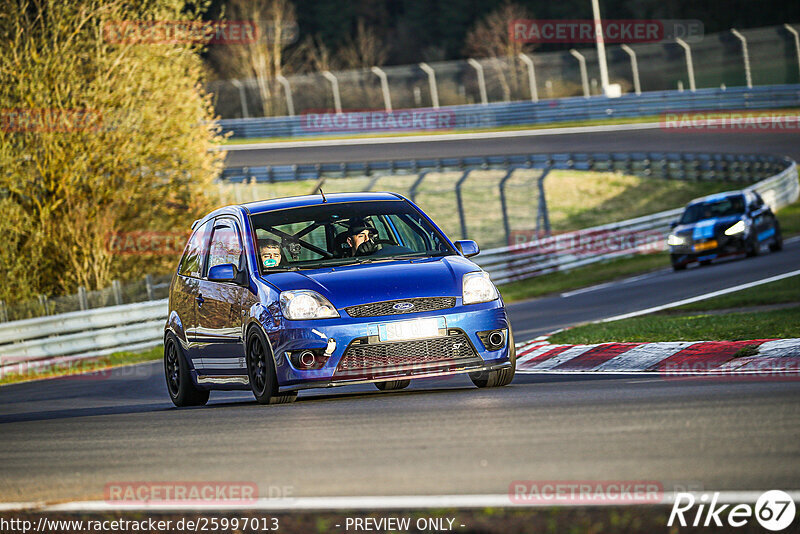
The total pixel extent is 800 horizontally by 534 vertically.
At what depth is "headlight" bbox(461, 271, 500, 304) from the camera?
958 cm

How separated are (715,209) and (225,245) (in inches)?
699

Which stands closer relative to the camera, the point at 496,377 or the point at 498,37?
the point at 496,377

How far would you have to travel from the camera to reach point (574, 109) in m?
54.5

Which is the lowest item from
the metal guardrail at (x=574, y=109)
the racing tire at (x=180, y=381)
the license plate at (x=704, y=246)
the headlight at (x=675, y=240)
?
the license plate at (x=704, y=246)

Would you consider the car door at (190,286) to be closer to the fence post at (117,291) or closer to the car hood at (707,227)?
the fence post at (117,291)

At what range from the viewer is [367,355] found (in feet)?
30.3

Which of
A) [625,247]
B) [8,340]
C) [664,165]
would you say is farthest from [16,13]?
[664,165]

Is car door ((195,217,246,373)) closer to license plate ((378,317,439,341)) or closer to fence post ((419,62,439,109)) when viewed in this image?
license plate ((378,317,439,341))

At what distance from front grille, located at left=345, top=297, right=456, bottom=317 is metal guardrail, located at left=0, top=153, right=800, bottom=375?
13050mm

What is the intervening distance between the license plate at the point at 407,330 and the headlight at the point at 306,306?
14.9 inches

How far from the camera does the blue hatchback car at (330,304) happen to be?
364 inches

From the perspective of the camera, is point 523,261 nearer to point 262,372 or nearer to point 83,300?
point 83,300

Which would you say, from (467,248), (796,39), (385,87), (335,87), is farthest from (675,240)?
(335,87)

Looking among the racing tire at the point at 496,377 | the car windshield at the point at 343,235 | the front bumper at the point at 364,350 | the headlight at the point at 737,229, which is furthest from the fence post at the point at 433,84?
the front bumper at the point at 364,350
